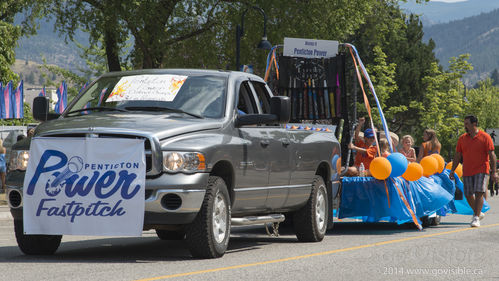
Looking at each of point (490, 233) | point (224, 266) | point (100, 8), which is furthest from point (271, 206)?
point (100, 8)

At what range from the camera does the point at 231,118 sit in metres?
9.32

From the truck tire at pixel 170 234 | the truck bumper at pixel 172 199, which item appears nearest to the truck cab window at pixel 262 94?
the truck tire at pixel 170 234

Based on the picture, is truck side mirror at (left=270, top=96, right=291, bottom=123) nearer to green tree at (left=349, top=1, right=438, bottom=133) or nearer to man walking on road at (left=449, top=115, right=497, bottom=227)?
man walking on road at (left=449, top=115, right=497, bottom=227)

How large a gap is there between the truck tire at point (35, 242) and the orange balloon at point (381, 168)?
561cm

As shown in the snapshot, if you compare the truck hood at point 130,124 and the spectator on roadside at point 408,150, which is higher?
the truck hood at point 130,124

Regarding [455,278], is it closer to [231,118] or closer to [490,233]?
[231,118]

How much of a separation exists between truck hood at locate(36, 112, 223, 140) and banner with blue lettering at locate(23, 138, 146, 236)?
0.39 feet

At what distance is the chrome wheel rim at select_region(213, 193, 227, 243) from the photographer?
867cm

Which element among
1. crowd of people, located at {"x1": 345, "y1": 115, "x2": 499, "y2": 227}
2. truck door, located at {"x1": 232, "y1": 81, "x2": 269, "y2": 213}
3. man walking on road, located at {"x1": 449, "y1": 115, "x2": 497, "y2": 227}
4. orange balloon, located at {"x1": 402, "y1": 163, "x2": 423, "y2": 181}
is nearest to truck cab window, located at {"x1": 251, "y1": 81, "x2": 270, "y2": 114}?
truck door, located at {"x1": 232, "y1": 81, "x2": 269, "y2": 213}

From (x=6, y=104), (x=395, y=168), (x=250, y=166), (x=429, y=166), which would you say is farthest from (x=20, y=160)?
(x=6, y=104)

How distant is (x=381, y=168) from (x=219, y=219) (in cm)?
495

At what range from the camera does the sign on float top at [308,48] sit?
16016mm

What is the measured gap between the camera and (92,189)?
8.20 m

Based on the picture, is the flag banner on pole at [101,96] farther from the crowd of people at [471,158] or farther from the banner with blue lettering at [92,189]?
the crowd of people at [471,158]
